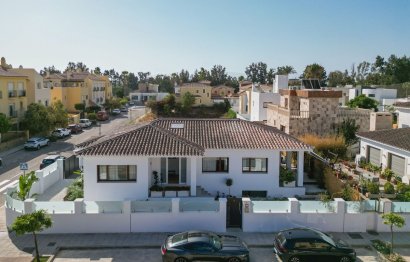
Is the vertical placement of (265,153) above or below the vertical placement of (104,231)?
above

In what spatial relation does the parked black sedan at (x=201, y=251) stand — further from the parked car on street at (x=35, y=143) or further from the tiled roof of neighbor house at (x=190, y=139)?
the parked car on street at (x=35, y=143)

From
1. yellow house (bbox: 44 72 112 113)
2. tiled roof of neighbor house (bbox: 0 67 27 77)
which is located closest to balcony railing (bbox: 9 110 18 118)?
tiled roof of neighbor house (bbox: 0 67 27 77)

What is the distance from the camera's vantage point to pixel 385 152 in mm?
28812

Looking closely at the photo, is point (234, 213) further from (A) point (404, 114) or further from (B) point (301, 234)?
(A) point (404, 114)

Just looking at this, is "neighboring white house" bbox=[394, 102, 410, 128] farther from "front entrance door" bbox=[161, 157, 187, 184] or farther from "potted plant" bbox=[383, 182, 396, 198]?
"front entrance door" bbox=[161, 157, 187, 184]

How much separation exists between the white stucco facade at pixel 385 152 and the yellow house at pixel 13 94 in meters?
40.0

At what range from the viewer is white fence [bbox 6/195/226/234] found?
62.7 ft

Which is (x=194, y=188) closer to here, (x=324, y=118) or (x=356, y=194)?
(x=356, y=194)

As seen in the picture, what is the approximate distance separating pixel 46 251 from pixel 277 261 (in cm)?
955

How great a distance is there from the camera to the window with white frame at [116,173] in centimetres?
2158

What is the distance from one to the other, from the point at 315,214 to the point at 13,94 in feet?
142

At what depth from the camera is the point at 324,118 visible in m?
36.7

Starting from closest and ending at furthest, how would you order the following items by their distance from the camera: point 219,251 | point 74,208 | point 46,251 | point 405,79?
point 219,251 < point 46,251 < point 74,208 < point 405,79

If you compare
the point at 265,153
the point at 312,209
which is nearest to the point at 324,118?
the point at 265,153
